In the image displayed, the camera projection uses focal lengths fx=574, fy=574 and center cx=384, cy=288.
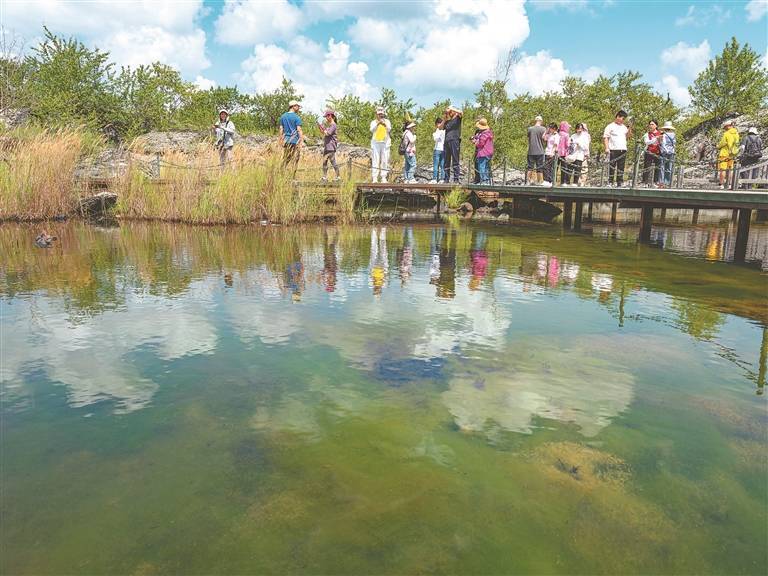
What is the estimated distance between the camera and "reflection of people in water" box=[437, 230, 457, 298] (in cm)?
623

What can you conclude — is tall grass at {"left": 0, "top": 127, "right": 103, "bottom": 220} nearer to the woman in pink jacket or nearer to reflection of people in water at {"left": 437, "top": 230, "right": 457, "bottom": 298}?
reflection of people in water at {"left": 437, "top": 230, "right": 457, "bottom": 298}

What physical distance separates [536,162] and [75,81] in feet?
65.6

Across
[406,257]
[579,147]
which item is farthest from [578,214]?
[406,257]

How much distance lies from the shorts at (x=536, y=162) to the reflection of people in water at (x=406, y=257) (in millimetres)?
4673

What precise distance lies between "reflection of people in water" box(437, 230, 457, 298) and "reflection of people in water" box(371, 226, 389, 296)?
2.21 ft

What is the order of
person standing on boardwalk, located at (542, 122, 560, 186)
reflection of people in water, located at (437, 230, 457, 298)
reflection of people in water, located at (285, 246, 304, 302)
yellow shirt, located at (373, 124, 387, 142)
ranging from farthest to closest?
1. yellow shirt, located at (373, 124, 387, 142)
2. person standing on boardwalk, located at (542, 122, 560, 186)
3. reflection of people in water, located at (437, 230, 457, 298)
4. reflection of people in water, located at (285, 246, 304, 302)

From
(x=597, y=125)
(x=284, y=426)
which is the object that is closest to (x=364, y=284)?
(x=284, y=426)

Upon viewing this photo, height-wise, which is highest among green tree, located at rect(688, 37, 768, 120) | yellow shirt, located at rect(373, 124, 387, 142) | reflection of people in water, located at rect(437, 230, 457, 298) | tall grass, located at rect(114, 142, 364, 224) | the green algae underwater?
green tree, located at rect(688, 37, 768, 120)

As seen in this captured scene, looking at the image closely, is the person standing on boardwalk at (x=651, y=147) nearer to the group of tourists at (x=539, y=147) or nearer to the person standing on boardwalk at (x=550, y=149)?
the group of tourists at (x=539, y=147)

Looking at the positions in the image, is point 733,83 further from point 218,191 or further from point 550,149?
point 218,191

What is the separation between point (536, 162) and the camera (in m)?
14.7

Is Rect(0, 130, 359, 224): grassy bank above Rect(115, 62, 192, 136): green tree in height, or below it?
below

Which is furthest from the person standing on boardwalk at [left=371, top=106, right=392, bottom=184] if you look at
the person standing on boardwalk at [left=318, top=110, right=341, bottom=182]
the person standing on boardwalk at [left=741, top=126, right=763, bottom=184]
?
the person standing on boardwalk at [left=741, top=126, right=763, bottom=184]

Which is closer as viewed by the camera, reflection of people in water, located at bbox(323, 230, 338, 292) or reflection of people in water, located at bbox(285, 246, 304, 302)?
reflection of people in water, located at bbox(285, 246, 304, 302)
